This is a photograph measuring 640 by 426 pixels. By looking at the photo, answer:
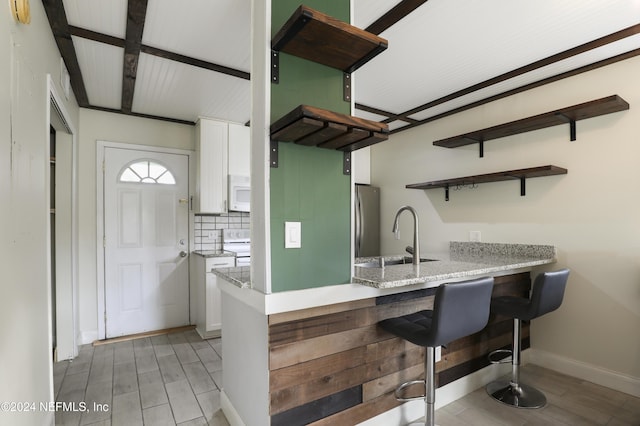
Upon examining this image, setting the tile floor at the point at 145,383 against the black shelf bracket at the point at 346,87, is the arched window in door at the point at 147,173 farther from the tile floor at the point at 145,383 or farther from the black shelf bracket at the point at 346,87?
the black shelf bracket at the point at 346,87

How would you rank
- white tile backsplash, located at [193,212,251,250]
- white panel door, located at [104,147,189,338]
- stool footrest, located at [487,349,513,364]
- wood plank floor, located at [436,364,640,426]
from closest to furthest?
wood plank floor, located at [436,364,640,426] < stool footrest, located at [487,349,513,364] < white panel door, located at [104,147,189,338] < white tile backsplash, located at [193,212,251,250]

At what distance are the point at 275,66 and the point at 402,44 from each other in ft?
3.81

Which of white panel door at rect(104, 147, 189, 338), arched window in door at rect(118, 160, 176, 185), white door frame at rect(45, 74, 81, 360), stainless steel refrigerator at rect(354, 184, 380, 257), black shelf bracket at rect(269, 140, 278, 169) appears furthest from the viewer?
stainless steel refrigerator at rect(354, 184, 380, 257)

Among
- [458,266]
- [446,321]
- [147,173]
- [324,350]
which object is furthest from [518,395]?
[147,173]

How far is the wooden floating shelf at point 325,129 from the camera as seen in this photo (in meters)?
1.27

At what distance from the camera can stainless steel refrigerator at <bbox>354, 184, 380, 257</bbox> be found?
406 centimetres

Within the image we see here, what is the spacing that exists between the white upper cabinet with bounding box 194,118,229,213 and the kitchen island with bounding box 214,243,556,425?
73.0 inches

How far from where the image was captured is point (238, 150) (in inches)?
153

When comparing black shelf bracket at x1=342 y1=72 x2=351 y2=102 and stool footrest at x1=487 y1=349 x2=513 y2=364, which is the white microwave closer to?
black shelf bracket at x1=342 y1=72 x2=351 y2=102

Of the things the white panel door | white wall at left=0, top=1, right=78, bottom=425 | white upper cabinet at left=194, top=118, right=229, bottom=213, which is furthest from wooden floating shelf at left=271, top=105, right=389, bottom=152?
the white panel door

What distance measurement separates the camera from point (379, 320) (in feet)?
6.05

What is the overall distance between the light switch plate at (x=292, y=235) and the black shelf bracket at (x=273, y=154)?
0.95ft

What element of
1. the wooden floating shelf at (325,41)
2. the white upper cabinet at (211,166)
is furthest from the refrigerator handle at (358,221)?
the wooden floating shelf at (325,41)

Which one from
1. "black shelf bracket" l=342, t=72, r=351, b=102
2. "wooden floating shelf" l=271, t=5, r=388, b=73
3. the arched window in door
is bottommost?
the arched window in door
